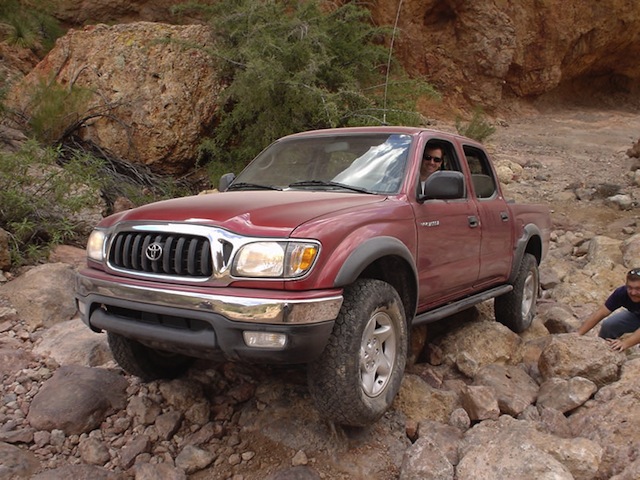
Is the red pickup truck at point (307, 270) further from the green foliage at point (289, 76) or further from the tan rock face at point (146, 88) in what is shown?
the tan rock face at point (146, 88)

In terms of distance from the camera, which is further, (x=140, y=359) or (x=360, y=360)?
(x=140, y=359)

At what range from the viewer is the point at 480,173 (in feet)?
15.1

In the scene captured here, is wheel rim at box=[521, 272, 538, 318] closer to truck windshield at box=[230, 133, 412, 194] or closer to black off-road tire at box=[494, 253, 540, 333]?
black off-road tire at box=[494, 253, 540, 333]

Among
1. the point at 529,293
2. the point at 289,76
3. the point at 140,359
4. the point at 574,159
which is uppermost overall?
the point at 289,76

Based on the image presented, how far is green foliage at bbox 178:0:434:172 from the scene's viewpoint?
28.5ft

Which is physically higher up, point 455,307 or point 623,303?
point 455,307

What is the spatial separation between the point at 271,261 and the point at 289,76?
7.18 m

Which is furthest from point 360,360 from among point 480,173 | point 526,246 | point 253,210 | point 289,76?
point 289,76

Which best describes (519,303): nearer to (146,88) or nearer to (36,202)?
(36,202)

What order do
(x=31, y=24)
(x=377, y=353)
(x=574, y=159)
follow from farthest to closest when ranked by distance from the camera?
1. (x=574, y=159)
2. (x=31, y=24)
3. (x=377, y=353)

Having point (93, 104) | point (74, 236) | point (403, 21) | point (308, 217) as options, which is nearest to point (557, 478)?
point (308, 217)

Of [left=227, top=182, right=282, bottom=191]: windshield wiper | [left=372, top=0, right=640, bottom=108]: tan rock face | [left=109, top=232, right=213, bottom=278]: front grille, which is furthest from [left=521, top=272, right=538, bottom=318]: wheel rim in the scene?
[left=372, top=0, right=640, bottom=108]: tan rock face

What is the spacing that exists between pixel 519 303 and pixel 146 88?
7678 mm

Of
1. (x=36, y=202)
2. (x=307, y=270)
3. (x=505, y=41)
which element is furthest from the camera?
(x=505, y=41)
